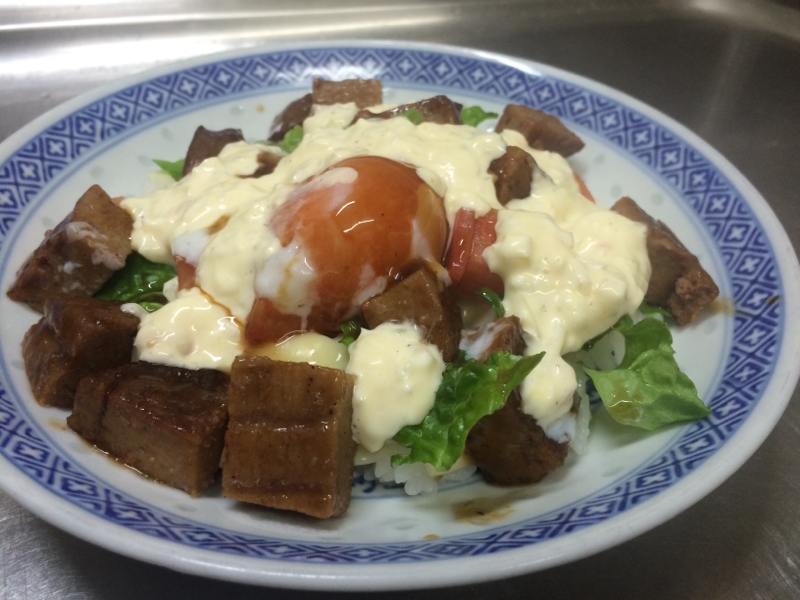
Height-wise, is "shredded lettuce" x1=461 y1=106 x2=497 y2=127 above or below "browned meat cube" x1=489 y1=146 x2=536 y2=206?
below

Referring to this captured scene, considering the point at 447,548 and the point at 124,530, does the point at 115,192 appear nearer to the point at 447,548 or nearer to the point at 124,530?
the point at 124,530

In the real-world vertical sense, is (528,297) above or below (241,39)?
above

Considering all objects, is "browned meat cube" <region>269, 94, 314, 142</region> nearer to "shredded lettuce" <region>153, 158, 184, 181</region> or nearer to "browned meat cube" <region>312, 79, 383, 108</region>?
"browned meat cube" <region>312, 79, 383, 108</region>

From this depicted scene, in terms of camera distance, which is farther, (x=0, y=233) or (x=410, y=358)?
(x=0, y=233)

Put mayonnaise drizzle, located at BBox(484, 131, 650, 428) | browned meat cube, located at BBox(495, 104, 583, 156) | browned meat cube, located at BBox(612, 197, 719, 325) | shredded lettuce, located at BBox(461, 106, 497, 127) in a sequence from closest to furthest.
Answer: mayonnaise drizzle, located at BBox(484, 131, 650, 428), browned meat cube, located at BBox(612, 197, 719, 325), browned meat cube, located at BBox(495, 104, 583, 156), shredded lettuce, located at BBox(461, 106, 497, 127)

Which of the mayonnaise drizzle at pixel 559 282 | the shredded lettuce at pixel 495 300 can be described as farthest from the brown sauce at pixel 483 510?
the shredded lettuce at pixel 495 300

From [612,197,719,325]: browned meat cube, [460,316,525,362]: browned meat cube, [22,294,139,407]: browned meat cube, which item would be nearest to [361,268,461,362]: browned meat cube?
[460,316,525,362]: browned meat cube

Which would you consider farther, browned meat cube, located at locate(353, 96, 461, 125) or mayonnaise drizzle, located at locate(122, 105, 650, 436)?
browned meat cube, located at locate(353, 96, 461, 125)

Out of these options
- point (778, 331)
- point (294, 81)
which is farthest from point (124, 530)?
point (294, 81)
